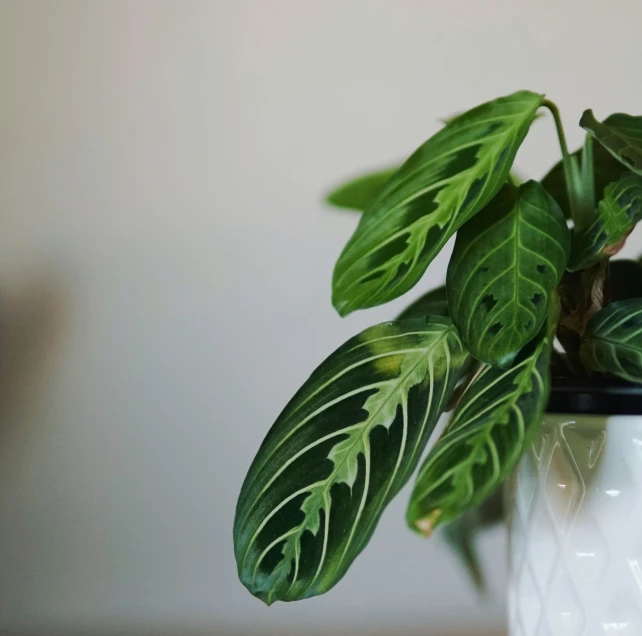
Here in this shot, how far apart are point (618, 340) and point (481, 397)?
10 cm

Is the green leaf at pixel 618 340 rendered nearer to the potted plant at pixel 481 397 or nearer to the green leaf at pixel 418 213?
the potted plant at pixel 481 397

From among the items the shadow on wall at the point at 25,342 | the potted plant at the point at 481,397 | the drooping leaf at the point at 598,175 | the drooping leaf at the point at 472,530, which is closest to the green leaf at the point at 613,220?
the potted plant at the point at 481,397

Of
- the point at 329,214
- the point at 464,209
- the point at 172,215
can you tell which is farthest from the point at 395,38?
the point at 464,209

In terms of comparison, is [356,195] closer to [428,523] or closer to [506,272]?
[506,272]

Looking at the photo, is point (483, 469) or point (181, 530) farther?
point (181, 530)

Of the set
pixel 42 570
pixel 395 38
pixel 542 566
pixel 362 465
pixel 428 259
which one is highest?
pixel 395 38

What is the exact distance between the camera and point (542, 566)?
15.2 inches

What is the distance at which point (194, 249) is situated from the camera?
0.75m

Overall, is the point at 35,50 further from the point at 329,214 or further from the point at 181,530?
the point at 181,530

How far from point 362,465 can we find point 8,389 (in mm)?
578

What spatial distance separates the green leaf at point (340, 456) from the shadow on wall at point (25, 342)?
19.6 inches

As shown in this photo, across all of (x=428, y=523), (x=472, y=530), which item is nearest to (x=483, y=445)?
(x=428, y=523)

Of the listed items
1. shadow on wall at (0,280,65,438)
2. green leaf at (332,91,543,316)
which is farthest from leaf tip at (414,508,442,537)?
shadow on wall at (0,280,65,438)

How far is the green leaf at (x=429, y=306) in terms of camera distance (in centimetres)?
46
